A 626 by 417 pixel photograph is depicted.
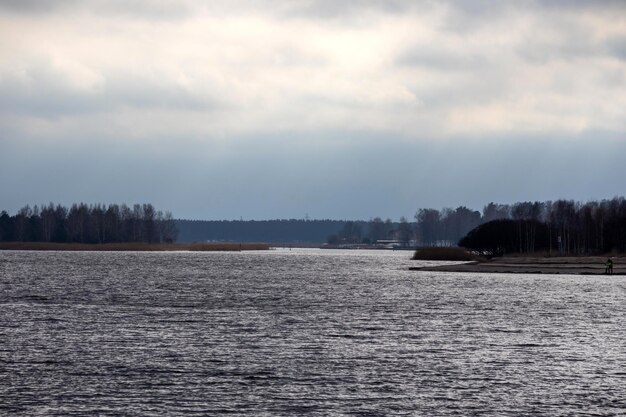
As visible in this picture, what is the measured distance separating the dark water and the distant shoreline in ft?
163

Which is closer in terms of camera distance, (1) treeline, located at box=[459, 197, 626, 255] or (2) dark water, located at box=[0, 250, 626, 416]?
(2) dark water, located at box=[0, 250, 626, 416]

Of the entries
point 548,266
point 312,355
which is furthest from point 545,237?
point 312,355

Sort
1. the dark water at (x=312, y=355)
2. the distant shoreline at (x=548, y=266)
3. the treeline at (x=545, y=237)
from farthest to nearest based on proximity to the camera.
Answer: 1. the treeline at (x=545, y=237)
2. the distant shoreline at (x=548, y=266)
3. the dark water at (x=312, y=355)

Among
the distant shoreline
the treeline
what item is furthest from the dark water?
the treeline

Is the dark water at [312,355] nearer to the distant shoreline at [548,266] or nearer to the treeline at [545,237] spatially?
the distant shoreline at [548,266]

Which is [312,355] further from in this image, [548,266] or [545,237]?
[545,237]

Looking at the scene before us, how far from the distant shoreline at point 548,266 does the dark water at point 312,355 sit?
163 feet

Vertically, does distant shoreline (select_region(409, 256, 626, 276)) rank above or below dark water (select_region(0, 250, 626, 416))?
above

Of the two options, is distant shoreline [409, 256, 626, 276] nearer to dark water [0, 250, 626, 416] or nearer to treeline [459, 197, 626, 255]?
treeline [459, 197, 626, 255]

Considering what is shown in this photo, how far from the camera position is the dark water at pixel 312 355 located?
31.5 m

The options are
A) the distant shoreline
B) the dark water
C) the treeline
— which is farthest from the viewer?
the treeline

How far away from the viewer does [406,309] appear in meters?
70.8

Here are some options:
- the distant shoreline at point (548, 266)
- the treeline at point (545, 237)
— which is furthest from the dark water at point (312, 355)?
the treeline at point (545, 237)

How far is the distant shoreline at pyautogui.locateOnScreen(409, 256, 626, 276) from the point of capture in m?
132
